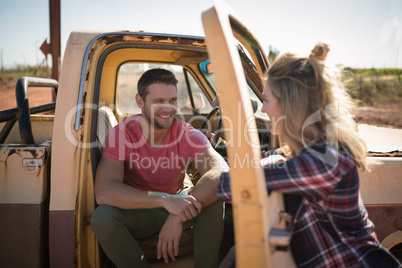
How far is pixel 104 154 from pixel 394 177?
1734 mm

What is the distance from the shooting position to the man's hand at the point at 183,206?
1.88 metres

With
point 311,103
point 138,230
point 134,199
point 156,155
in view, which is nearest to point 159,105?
point 156,155

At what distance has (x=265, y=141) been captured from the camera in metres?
2.75

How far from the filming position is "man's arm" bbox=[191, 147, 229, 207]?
6.46ft

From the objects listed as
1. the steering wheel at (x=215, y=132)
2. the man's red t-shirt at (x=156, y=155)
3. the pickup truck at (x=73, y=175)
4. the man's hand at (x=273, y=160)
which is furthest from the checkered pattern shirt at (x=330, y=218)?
the steering wheel at (x=215, y=132)

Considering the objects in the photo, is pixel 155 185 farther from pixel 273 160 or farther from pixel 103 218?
pixel 273 160

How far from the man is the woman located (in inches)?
29.6

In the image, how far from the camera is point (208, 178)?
202 cm

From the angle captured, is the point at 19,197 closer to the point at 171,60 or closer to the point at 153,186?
the point at 153,186

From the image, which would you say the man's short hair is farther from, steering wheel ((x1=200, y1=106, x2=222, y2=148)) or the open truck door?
the open truck door

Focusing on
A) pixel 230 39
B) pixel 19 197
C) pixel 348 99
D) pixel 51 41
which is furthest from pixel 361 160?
pixel 51 41

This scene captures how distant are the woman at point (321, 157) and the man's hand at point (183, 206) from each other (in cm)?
70

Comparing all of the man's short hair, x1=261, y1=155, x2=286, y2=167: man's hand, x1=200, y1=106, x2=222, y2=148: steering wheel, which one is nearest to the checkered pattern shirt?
x1=261, y1=155, x2=286, y2=167: man's hand

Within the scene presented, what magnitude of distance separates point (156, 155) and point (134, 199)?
408 millimetres
